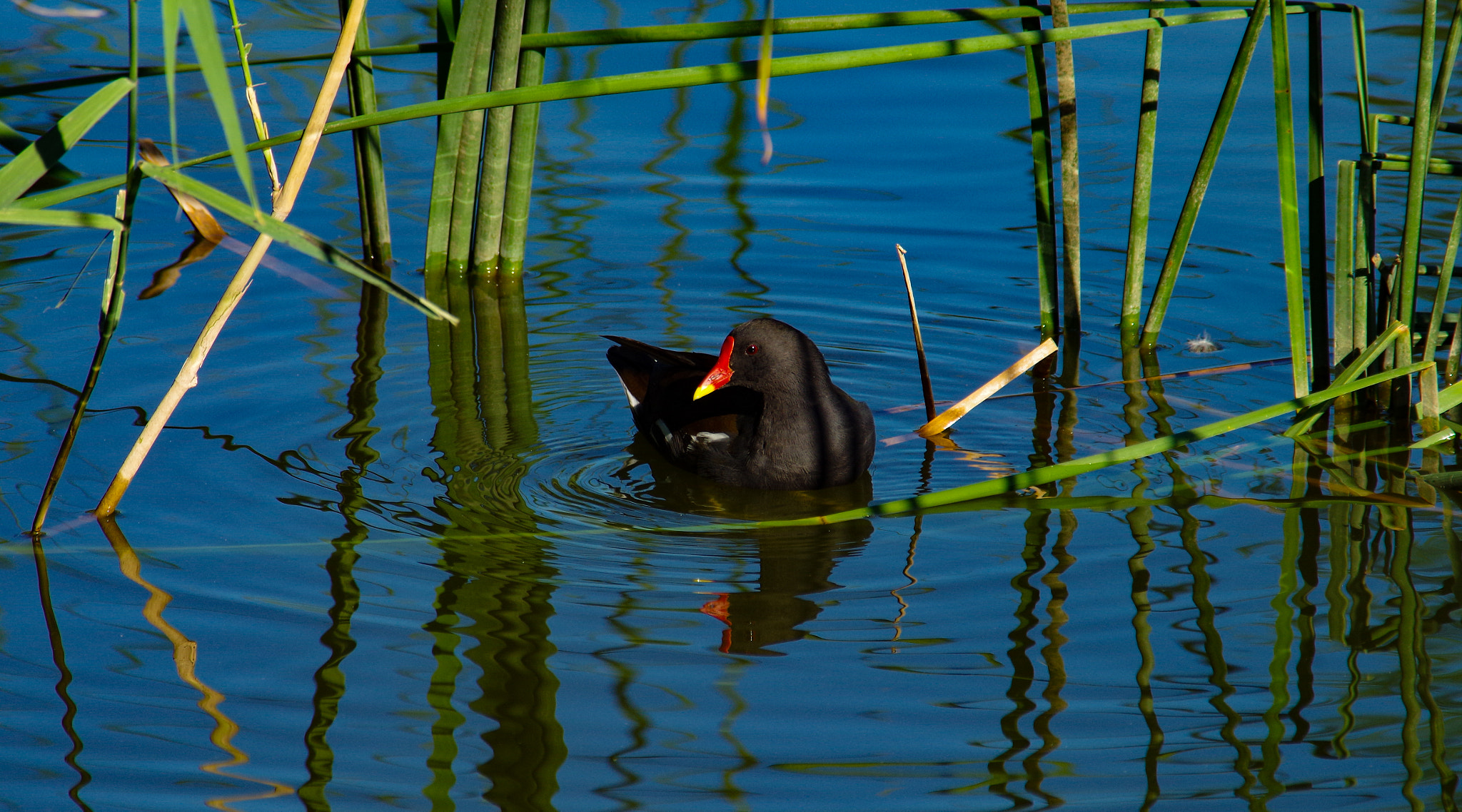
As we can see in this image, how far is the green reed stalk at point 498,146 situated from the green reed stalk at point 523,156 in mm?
40

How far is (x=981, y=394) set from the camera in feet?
15.4

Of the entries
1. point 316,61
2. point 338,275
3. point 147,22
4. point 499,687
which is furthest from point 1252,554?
point 147,22

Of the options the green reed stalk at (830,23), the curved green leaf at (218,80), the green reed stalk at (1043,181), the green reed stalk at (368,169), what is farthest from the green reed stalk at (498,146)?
the curved green leaf at (218,80)

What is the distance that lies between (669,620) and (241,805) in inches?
46.2

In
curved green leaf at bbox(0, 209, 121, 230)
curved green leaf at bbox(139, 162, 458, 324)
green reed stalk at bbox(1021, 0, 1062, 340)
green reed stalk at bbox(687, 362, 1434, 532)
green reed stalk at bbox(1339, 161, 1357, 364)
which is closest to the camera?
curved green leaf at bbox(139, 162, 458, 324)

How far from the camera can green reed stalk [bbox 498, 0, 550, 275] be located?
5.52 metres

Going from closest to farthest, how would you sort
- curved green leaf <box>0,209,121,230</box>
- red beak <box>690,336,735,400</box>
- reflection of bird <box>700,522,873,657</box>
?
1. curved green leaf <box>0,209,121,230</box>
2. reflection of bird <box>700,522,873,657</box>
3. red beak <box>690,336,735,400</box>

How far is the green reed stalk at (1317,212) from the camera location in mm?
4348

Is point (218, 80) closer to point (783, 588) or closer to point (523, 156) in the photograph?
point (783, 588)

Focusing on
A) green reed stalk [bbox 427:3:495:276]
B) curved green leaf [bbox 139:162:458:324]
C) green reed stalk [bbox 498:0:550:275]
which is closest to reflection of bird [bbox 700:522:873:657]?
curved green leaf [bbox 139:162:458:324]

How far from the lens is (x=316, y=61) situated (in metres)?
8.09

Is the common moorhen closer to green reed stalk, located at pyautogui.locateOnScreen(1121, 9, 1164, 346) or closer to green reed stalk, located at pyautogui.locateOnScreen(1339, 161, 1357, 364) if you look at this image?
green reed stalk, located at pyautogui.locateOnScreen(1121, 9, 1164, 346)

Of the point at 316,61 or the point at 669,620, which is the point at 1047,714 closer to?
the point at 669,620

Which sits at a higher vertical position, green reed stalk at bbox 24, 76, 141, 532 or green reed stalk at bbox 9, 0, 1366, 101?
green reed stalk at bbox 9, 0, 1366, 101
